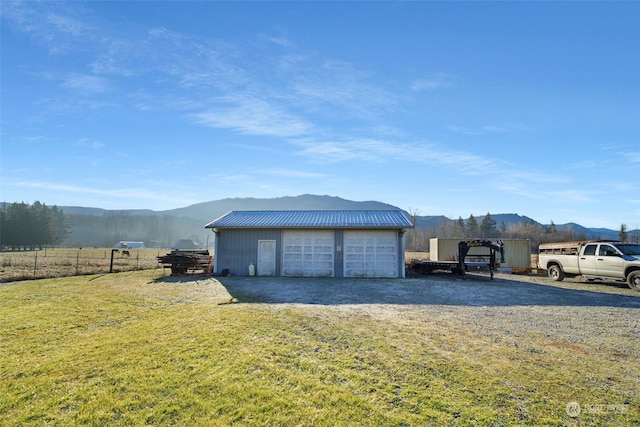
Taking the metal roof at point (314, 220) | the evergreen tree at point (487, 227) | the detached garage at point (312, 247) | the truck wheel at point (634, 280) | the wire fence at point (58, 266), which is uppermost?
the evergreen tree at point (487, 227)

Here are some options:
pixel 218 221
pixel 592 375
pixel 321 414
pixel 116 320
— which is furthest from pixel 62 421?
pixel 218 221

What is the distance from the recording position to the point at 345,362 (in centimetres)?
562

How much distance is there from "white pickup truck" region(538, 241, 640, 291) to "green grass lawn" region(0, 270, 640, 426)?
11.9 meters

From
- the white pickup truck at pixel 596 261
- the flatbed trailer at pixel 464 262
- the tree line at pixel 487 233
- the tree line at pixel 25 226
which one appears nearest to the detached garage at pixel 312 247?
the flatbed trailer at pixel 464 262

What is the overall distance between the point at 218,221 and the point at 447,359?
56.4 feet

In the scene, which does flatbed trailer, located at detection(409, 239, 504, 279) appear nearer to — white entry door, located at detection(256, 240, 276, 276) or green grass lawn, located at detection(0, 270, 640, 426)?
white entry door, located at detection(256, 240, 276, 276)

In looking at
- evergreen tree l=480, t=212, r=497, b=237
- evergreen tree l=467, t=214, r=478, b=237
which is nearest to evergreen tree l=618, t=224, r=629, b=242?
evergreen tree l=480, t=212, r=497, b=237

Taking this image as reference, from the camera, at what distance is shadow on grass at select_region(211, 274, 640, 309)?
11430 millimetres

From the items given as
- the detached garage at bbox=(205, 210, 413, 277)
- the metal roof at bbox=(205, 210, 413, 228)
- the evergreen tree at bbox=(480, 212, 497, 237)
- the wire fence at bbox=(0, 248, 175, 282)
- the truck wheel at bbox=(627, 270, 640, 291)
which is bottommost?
the wire fence at bbox=(0, 248, 175, 282)

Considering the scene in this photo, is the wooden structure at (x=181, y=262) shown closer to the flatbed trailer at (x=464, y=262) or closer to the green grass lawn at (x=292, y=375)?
the green grass lawn at (x=292, y=375)

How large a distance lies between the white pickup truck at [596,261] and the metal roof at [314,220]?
837 centimetres

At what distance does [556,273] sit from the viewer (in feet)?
62.6

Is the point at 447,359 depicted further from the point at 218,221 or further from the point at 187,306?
the point at 218,221

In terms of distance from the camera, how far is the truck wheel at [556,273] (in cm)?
1872
